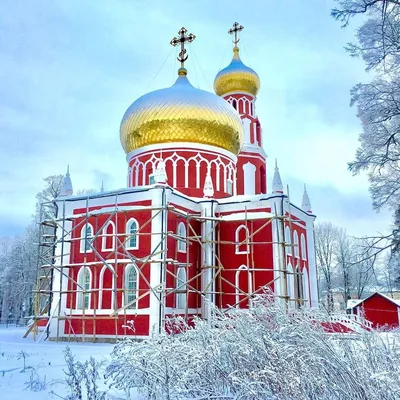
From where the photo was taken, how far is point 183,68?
22953mm

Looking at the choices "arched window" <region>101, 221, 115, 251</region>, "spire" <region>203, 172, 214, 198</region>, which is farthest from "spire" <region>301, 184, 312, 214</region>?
"arched window" <region>101, 221, 115, 251</region>

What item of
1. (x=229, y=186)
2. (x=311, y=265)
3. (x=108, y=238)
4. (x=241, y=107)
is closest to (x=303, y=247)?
(x=311, y=265)

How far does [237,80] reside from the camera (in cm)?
2647

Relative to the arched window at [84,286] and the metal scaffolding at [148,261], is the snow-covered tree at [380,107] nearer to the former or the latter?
the metal scaffolding at [148,261]

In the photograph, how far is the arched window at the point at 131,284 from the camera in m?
15.5

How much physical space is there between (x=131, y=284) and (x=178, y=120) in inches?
300

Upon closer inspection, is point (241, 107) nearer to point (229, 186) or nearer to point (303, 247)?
point (229, 186)

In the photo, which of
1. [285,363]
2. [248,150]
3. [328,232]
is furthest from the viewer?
[328,232]

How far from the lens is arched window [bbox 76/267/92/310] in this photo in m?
16.3

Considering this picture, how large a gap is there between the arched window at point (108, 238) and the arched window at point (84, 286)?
116 centimetres

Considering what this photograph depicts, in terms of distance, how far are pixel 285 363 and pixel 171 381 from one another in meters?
1.32

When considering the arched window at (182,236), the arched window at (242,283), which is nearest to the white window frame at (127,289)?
the arched window at (182,236)

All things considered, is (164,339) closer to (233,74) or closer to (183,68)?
(183,68)

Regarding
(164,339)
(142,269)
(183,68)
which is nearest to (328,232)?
(183,68)
